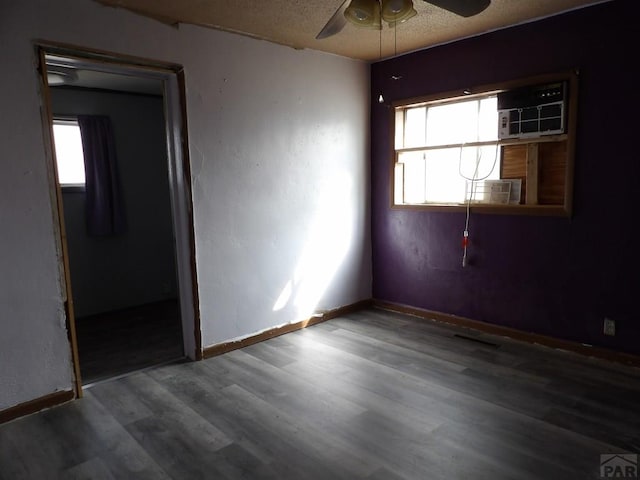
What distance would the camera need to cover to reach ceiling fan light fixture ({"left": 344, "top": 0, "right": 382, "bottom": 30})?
2100 mm

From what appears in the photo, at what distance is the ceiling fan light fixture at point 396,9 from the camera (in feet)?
6.75

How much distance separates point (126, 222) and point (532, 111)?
4016 millimetres

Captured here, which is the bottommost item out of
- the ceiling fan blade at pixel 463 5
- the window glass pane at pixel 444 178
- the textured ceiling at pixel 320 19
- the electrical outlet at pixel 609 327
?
the electrical outlet at pixel 609 327

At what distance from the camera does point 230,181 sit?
3328 millimetres

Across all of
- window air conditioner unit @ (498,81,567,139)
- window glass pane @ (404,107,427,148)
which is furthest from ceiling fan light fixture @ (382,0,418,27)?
window glass pane @ (404,107,427,148)

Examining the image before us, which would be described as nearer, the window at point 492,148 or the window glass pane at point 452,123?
the window at point 492,148

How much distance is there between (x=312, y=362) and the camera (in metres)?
3.18

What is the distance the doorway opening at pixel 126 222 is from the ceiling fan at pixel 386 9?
1.40 metres

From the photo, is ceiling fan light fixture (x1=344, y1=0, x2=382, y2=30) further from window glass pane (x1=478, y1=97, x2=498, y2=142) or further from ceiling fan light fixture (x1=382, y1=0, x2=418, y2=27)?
window glass pane (x1=478, y1=97, x2=498, y2=142)

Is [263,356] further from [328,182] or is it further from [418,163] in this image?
[418,163]

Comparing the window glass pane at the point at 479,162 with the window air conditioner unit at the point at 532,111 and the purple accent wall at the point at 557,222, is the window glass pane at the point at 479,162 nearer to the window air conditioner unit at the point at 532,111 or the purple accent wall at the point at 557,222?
the window air conditioner unit at the point at 532,111

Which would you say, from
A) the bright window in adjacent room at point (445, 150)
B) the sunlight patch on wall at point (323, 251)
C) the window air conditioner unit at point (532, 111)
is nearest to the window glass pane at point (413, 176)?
the bright window in adjacent room at point (445, 150)

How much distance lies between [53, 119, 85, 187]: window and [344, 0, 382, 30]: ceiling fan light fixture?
3.36m

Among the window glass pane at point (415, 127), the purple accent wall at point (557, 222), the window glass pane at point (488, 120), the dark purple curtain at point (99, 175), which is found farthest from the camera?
the dark purple curtain at point (99, 175)
